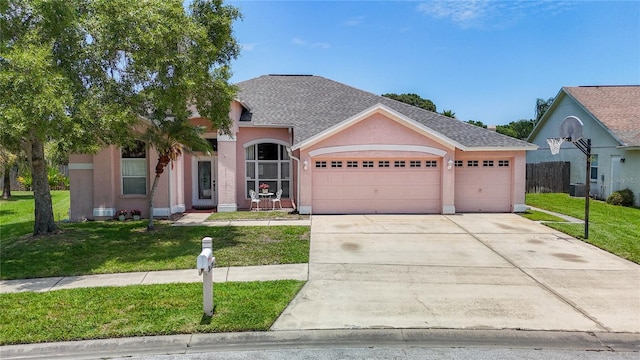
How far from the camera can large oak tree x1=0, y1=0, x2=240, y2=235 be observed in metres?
8.26

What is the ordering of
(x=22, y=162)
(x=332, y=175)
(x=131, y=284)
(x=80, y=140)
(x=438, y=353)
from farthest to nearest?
(x=22, y=162) < (x=332, y=175) < (x=80, y=140) < (x=131, y=284) < (x=438, y=353)

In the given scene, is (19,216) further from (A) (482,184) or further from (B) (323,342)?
(A) (482,184)

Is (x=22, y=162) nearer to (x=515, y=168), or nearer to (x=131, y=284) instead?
(x=131, y=284)

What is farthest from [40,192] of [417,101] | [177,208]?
[417,101]

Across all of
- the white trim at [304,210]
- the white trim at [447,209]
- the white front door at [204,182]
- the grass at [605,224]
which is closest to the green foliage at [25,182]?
the white front door at [204,182]

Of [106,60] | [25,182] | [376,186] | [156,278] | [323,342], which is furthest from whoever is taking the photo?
[25,182]

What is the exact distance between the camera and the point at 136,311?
6.10 meters

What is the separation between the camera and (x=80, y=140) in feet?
29.7

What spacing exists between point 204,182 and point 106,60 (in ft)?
26.6

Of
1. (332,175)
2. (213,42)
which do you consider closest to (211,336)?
(213,42)

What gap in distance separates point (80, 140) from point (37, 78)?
1665 mm

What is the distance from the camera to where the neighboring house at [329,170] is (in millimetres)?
14922

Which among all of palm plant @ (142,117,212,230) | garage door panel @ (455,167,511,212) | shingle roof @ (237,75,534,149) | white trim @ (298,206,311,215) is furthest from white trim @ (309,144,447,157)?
palm plant @ (142,117,212,230)

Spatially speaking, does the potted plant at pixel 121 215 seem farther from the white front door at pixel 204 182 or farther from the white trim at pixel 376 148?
the white trim at pixel 376 148
